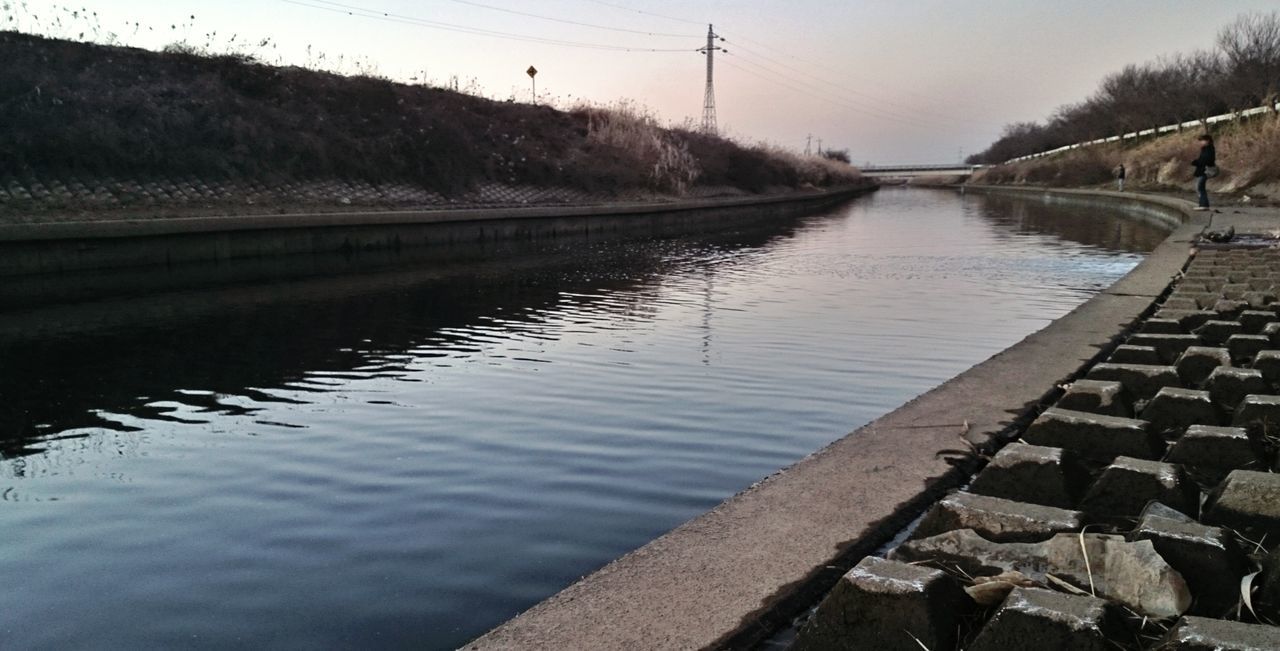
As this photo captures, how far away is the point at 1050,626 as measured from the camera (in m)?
2.04

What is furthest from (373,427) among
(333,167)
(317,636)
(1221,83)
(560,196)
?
(1221,83)

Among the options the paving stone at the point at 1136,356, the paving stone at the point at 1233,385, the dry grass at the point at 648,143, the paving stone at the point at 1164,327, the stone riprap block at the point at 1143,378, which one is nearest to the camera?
the paving stone at the point at 1233,385

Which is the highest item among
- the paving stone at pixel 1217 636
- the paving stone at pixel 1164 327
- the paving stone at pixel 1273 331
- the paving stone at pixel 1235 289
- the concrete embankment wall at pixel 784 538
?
the paving stone at pixel 1235 289

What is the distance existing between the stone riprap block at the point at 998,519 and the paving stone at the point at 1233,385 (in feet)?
6.59

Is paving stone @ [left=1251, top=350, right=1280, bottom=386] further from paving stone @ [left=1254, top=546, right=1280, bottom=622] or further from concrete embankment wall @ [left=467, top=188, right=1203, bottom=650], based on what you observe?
paving stone @ [left=1254, top=546, right=1280, bottom=622]

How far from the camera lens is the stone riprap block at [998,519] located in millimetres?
2641

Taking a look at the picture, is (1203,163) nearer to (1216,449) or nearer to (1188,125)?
(1216,449)

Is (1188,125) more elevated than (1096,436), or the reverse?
(1188,125)

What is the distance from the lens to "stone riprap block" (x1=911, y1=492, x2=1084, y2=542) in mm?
2641

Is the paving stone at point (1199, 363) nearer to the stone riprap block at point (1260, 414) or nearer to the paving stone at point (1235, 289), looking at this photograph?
the stone riprap block at point (1260, 414)

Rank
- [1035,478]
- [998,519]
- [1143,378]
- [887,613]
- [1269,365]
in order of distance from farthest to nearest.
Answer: [1269,365] < [1143,378] < [1035,478] < [998,519] < [887,613]

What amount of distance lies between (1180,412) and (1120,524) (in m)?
1.37

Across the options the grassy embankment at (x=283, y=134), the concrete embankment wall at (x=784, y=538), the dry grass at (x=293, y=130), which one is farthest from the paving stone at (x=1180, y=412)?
the dry grass at (x=293, y=130)

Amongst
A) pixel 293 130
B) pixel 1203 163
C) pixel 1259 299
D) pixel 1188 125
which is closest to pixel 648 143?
pixel 293 130
